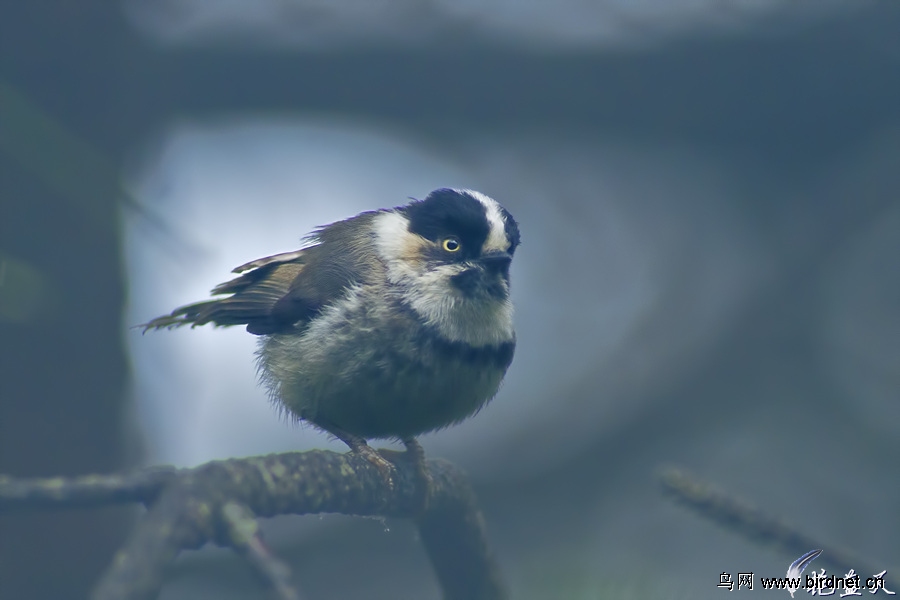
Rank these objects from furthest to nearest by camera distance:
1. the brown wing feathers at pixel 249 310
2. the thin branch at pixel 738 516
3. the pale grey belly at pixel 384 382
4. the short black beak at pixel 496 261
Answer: the brown wing feathers at pixel 249 310 < the short black beak at pixel 496 261 < the pale grey belly at pixel 384 382 < the thin branch at pixel 738 516

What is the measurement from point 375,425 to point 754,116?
457cm

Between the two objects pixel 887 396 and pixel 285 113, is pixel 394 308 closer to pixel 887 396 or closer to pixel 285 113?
pixel 285 113

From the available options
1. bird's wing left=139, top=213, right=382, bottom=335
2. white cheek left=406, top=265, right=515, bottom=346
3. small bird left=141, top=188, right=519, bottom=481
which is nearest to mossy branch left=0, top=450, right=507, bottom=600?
small bird left=141, top=188, right=519, bottom=481

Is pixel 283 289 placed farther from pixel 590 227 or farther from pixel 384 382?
pixel 590 227

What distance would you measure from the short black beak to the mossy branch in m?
0.58

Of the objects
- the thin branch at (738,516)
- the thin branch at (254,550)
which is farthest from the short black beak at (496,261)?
the thin branch at (254,550)

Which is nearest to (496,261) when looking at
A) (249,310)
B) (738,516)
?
(249,310)

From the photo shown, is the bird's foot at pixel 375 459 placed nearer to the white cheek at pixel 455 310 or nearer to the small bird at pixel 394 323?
the small bird at pixel 394 323

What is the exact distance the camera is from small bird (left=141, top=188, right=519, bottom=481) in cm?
214

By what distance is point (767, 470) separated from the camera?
18.9 ft

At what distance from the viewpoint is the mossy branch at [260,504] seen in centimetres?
111

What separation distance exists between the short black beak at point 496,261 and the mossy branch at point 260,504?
58cm

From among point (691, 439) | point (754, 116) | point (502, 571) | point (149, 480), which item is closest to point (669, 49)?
point (754, 116)

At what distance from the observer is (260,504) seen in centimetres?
147
